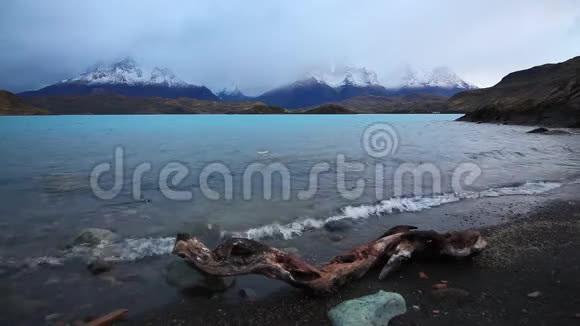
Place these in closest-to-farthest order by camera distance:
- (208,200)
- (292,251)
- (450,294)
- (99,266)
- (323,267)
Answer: (450,294), (323,267), (99,266), (292,251), (208,200)

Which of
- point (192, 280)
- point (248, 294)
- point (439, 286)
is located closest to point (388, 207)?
point (439, 286)

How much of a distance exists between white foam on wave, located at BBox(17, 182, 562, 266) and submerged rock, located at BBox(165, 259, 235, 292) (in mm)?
1546

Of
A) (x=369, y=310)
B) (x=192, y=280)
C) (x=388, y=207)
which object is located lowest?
(x=388, y=207)

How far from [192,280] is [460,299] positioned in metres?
5.01

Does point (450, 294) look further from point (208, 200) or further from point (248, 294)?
point (208, 200)

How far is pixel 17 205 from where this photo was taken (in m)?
14.2

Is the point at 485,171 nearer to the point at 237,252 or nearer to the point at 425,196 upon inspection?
the point at 425,196

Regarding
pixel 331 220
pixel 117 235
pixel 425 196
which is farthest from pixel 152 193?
pixel 425 196

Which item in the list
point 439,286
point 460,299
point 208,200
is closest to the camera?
point 460,299

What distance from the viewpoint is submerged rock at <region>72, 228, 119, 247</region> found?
988cm

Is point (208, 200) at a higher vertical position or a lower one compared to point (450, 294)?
lower

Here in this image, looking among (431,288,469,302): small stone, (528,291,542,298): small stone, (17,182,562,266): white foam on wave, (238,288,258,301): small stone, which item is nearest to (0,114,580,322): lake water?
(17,182,562,266): white foam on wave

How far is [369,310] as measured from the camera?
19.6ft

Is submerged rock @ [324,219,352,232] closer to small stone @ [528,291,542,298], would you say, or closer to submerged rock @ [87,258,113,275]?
small stone @ [528,291,542,298]
